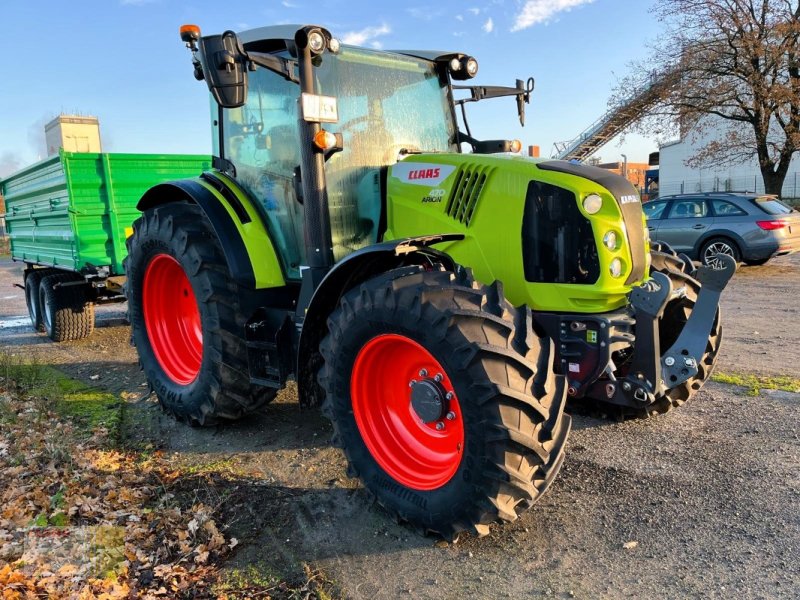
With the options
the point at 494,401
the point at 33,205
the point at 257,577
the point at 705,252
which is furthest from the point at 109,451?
the point at 705,252

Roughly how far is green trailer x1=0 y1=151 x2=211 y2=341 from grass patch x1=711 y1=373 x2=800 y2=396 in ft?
19.4

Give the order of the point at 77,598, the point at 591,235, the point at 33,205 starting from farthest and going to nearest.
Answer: the point at 33,205 → the point at 591,235 → the point at 77,598

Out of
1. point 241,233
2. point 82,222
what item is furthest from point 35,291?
point 241,233

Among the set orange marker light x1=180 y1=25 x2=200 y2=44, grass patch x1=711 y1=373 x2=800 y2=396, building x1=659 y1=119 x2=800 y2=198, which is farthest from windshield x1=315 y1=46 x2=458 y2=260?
building x1=659 y1=119 x2=800 y2=198

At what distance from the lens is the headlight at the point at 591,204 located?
10.0 ft

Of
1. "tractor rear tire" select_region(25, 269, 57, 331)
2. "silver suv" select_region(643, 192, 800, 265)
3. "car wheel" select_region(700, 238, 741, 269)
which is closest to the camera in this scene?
"tractor rear tire" select_region(25, 269, 57, 331)

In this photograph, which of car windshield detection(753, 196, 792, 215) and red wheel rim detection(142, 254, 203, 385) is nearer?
red wheel rim detection(142, 254, 203, 385)

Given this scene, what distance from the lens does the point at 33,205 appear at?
8.34 metres

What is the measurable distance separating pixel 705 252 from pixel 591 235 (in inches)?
393

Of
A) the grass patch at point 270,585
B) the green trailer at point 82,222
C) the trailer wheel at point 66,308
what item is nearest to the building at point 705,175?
the green trailer at point 82,222

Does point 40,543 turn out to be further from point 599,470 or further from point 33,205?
point 33,205

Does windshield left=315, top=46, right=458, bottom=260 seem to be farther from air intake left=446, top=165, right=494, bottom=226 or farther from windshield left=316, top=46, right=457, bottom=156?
air intake left=446, top=165, right=494, bottom=226

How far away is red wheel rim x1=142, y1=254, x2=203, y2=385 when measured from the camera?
487cm

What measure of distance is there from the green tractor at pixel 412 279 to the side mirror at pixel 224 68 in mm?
10
